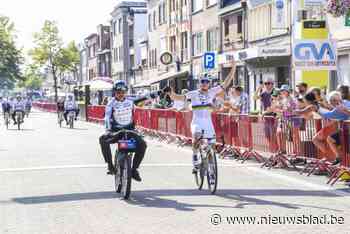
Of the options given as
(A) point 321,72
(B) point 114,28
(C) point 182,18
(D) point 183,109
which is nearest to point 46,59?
(B) point 114,28

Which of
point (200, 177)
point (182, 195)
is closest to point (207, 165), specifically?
point (200, 177)

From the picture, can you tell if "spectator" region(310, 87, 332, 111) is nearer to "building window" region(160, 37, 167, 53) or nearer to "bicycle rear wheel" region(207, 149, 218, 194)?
"bicycle rear wheel" region(207, 149, 218, 194)

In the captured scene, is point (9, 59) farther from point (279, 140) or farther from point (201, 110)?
point (201, 110)

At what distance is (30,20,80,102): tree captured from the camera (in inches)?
3834

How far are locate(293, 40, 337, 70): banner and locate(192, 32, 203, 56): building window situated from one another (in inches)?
1298

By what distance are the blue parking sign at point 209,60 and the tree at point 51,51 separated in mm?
75209

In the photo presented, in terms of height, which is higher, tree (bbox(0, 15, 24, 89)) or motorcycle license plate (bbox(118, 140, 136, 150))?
tree (bbox(0, 15, 24, 89))

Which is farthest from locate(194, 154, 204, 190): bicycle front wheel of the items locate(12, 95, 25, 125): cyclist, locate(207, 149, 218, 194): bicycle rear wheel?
locate(12, 95, 25, 125): cyclist

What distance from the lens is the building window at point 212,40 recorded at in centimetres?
A: 4633

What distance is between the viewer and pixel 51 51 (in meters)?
97.8

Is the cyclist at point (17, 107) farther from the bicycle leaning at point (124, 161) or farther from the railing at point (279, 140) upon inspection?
the bicycle leaning at point (124, 161)

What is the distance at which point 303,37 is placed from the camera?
16656 mm

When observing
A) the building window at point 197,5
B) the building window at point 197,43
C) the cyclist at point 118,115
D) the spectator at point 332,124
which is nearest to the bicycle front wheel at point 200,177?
the cyclist at point 118,115

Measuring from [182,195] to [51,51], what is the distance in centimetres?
8856
